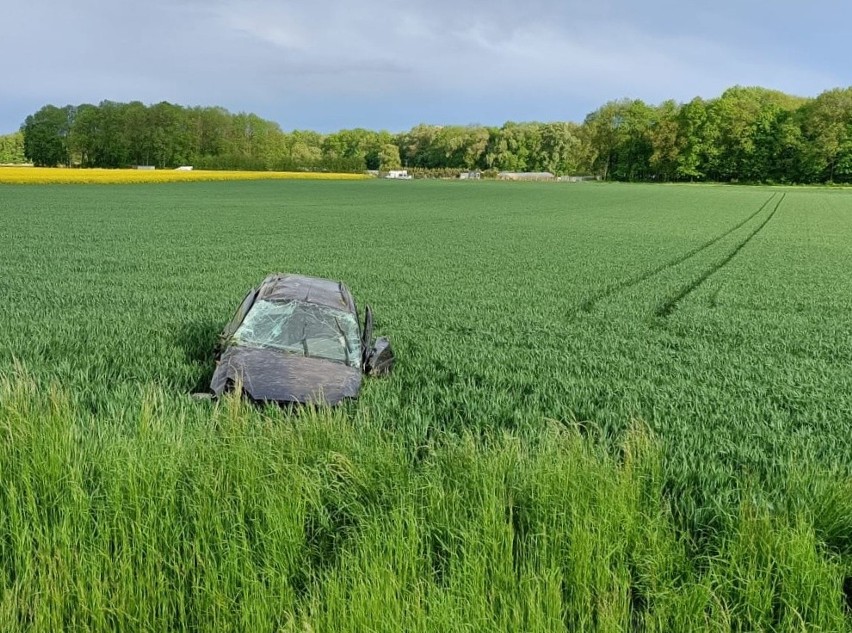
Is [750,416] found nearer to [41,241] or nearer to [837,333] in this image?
[837,333]

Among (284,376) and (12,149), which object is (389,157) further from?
(284,376)

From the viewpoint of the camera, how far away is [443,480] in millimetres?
4414

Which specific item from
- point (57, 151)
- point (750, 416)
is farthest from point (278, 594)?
point (57, 151)

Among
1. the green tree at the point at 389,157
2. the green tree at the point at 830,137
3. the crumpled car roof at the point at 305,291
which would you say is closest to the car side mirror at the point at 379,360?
the crumpled car roof at the point at 305,291

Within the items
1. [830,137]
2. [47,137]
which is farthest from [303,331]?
[47,137]

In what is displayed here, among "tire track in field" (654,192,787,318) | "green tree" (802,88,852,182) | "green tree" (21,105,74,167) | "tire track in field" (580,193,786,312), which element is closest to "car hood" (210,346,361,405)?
"tire track in field" (580,193,786,312)

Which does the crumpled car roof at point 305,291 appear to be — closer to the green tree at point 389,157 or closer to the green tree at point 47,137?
the green tree at point 47,137

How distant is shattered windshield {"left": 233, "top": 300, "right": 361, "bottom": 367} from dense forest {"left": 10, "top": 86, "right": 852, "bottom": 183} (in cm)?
11774

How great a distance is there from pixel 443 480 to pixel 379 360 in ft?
12.5

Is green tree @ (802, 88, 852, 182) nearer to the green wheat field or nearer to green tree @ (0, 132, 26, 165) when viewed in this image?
the green wheat field

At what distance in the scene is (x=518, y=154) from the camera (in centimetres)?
17650

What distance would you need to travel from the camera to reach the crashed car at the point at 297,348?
6531 millimetres

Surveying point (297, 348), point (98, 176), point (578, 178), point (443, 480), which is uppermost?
point (578, 178)

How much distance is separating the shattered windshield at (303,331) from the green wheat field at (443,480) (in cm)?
57
